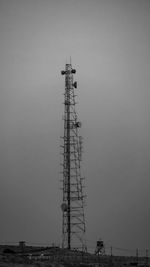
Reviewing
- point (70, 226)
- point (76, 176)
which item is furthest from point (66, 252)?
point (76, 176)

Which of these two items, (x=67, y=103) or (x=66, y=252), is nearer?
(x=66, y=252)

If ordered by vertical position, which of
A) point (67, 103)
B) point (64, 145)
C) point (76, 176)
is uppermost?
point (67, 103)

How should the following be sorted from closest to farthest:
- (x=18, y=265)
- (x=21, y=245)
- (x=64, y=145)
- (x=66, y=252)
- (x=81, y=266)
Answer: (x=18, y=265), (x=81, y=266), (x=66, y=252), (x=21, y=245), (x=64, y=145)

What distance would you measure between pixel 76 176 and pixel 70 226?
15.6ft

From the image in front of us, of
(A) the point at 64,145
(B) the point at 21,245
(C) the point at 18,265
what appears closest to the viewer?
(C) the point at 18,265

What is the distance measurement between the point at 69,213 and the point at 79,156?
5.64 m

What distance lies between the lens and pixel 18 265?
26.3 m

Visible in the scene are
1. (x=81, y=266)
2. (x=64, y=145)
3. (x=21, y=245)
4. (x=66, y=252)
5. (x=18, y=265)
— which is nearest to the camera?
(x=18, y=265)

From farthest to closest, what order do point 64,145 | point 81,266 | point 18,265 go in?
point 64,145 < point 81,266 < point 18,265

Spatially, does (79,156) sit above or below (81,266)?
above

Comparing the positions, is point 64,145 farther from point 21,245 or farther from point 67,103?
point 21,245

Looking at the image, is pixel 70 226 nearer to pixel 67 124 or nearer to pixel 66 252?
pixel 66 252

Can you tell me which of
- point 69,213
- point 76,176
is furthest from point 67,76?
point 69,213

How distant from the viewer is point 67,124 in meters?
46.7
